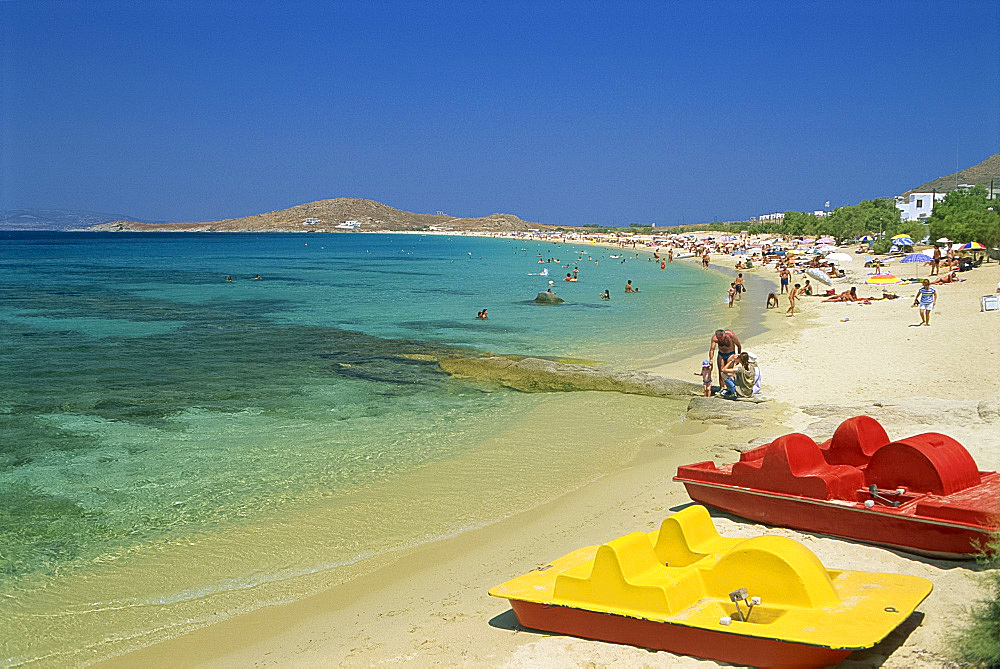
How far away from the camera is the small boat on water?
501 centimetres

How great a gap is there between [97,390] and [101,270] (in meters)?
54.9

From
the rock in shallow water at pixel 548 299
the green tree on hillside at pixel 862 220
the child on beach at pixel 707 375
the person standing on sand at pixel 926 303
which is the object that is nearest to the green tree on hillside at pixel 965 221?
the green tree on hillside at pixel 862 220

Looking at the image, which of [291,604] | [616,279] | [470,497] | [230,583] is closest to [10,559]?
[230,583]

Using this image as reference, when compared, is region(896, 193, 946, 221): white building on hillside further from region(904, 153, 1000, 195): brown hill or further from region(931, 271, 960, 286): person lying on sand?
region(931, 271, 960, 286): person lying on sand

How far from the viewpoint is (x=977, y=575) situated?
6.09 m

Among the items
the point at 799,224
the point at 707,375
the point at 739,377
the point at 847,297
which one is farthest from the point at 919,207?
the point at 739,377

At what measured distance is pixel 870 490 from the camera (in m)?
7.28

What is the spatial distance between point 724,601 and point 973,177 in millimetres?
133879

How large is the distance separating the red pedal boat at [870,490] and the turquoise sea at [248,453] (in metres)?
2.99

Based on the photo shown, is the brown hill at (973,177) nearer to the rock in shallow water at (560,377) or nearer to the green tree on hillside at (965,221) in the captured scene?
the green tree on hillside at (965,221)

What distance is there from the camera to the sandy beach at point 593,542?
5.82 meters

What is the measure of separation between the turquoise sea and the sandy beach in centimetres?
49

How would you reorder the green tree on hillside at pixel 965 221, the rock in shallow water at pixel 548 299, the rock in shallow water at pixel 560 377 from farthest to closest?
the green tree on hillside at pixel 965 221, the rock in shallow water at pixel 548 299, the rock in shallow water at pixel 560 377

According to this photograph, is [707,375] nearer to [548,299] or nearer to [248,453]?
[248,453]
